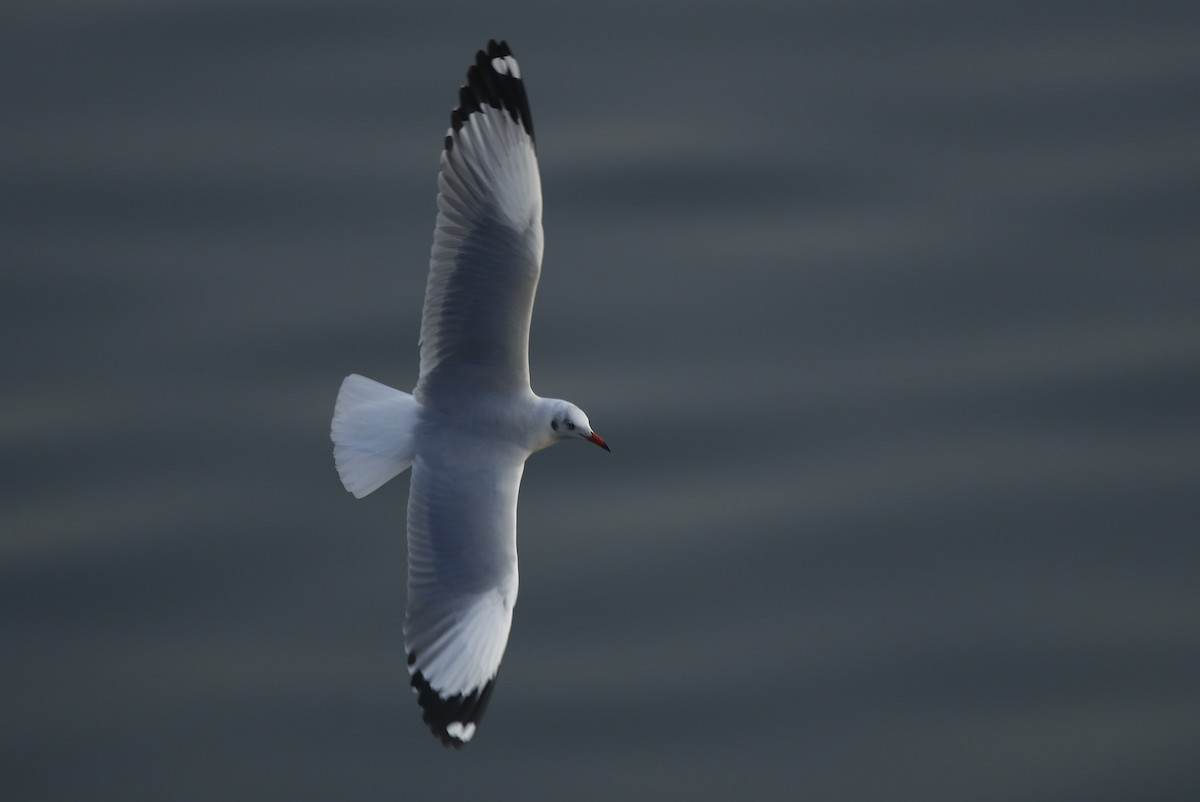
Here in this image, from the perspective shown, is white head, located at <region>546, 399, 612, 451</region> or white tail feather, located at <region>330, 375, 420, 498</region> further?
white head, located at <region>546, 399, 612, 451</region>

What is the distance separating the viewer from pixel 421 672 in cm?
619

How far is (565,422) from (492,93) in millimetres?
1309

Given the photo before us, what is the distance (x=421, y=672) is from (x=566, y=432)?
112 centimetres

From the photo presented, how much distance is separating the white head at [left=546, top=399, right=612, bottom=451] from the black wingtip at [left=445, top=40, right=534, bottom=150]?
1.06 metres

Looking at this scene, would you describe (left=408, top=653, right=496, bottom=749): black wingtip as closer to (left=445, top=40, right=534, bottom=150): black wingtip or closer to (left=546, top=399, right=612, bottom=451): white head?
(left=546, top=399, right=612, bottom=451): white head

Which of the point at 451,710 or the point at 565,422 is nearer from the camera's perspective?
the point at 451,710

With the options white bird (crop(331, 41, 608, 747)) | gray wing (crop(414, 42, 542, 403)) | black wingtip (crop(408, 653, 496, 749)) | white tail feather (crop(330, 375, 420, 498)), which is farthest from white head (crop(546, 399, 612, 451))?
black wingtip (crop(408, 653, 496, 749))

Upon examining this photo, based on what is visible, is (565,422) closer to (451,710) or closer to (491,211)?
(491,211)

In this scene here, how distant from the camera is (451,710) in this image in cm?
615

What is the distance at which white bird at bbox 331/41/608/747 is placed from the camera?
647cm

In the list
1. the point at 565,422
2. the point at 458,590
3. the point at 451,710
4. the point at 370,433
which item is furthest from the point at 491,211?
the point at 451,710

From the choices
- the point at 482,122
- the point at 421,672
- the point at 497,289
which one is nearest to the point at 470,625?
the point at 421,672

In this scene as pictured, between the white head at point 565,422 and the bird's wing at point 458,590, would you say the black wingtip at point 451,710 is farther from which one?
the white head at point 565,422

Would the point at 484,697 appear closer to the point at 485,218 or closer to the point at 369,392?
the point at 369,392
